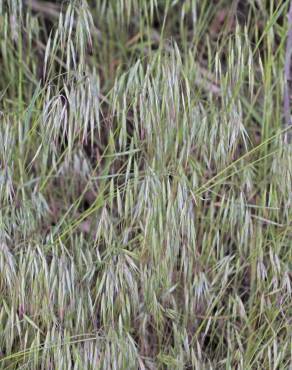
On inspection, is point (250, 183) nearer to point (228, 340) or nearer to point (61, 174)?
point (228, 340)

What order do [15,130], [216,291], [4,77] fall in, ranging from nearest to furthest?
[15,130], [216,291], [4,77]

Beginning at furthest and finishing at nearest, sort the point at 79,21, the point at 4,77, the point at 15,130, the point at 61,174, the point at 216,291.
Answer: the point at 4,77 < the point at 61,174 < the point at 216,291 < the point at 15,130 < the point at 79,21

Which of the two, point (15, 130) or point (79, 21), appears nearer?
point (79, 21)

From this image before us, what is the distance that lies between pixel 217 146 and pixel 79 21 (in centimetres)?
39

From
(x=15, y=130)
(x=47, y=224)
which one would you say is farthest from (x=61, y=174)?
(x=15, y=130)

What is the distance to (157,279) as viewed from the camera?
1.53 meters

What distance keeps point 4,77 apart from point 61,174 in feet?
1.23

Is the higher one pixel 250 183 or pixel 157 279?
pixel 250 183

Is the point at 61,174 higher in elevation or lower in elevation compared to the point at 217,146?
lower

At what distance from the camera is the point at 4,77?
2.06 meters

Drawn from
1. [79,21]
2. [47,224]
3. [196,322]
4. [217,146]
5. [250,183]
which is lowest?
[196,322]

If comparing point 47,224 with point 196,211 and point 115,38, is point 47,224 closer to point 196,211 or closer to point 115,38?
point 196,211

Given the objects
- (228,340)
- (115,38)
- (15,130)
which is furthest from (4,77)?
(228,340)

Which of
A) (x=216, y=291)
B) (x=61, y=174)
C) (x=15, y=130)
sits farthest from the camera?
(x=61, y=174)
